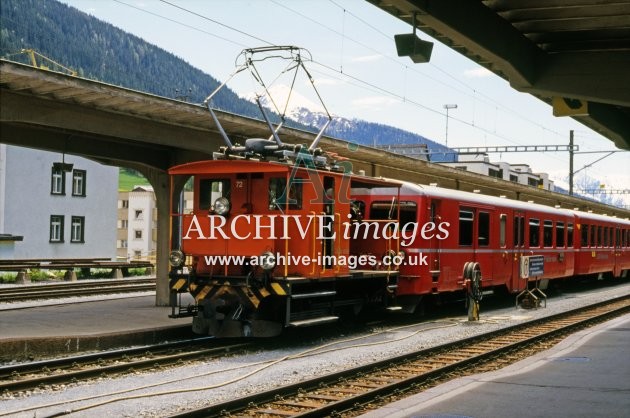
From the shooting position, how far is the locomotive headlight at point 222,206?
1364cm

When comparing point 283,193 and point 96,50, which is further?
point 96,50

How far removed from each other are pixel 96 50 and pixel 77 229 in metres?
108

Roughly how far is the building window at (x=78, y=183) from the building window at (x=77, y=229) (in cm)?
155

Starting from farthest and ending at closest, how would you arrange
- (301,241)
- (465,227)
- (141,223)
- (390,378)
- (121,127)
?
(141,223)
(465,227)
(121,127)
(301,241)
(390,378)

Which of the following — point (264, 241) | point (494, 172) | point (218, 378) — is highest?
point (494, 172)

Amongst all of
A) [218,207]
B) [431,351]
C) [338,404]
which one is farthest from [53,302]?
[338,404]

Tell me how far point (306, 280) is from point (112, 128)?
5282mm

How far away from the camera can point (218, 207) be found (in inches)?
540

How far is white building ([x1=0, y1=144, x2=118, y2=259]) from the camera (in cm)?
4277

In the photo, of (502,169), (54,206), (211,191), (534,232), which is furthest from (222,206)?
(502,169)

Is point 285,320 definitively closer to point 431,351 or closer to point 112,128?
point 431,351

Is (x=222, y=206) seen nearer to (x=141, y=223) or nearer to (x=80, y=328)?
(x=80, y=328)

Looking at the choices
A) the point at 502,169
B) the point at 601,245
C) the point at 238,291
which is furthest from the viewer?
the point at 502,169

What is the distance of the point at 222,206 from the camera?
539 inches
